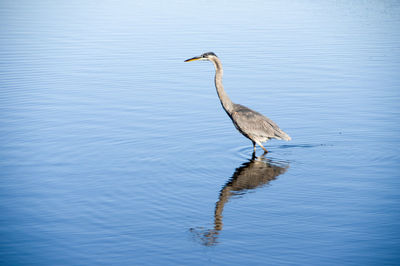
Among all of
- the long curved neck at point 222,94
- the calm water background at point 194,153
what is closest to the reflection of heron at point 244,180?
the calm water background at point 194,153

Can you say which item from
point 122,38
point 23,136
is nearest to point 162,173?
point 23,136

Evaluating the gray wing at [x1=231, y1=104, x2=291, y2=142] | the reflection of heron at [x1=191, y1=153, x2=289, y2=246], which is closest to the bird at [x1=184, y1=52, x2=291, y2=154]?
the gray wing at [x1=231, y1=104, x2=291, y2=142]

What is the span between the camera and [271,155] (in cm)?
1247

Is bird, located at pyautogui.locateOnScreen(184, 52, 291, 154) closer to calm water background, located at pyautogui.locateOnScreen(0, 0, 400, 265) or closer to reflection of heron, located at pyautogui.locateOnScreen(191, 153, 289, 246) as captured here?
A: calm water background, located at pyautogui.locateOnScreen(0, 0, 400, 265)

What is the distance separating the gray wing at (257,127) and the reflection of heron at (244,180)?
58 cm

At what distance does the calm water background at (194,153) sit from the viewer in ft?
26.3

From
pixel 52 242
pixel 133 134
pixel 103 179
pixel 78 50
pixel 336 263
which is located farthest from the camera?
pixel 78 50

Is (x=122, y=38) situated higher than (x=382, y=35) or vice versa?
(x=382, y=35)

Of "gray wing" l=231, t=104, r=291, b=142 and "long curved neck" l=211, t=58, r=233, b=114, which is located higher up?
"long curved neck" l=211, t=58, r=233, b=114

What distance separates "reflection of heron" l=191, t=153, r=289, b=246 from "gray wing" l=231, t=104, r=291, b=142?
0.58 m

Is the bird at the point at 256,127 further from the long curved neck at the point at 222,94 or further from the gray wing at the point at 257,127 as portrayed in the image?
the long curved neck at the point at 222,94

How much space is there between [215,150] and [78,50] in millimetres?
12886

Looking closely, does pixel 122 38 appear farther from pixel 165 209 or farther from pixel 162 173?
pixel 165 209

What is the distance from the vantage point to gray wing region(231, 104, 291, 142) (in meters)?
12.5
